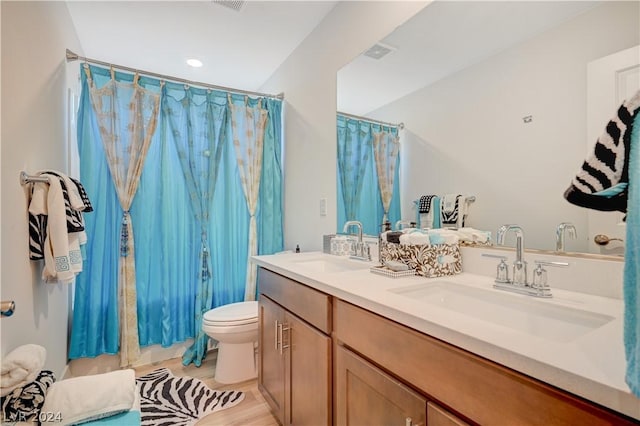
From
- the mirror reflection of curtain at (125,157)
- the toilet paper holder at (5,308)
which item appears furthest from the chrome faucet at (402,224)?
the mirror reflection of curtain at (125,157)

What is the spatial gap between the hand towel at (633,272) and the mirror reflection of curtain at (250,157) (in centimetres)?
244

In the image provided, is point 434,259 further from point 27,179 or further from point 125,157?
point 125,157

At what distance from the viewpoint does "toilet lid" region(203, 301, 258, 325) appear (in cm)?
200

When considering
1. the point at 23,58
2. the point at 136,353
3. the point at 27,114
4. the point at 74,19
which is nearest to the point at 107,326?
the point at 136,353

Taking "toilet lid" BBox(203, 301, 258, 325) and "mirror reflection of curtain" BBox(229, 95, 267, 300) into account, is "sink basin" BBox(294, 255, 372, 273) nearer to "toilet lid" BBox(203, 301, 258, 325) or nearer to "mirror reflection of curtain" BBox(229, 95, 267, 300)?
"toilet lid" BBox(203, 301, 258, 325)

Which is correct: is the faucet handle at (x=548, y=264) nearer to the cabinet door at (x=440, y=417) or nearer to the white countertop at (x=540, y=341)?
the white countertop at (x=540, y=341)

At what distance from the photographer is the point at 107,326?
216 cm

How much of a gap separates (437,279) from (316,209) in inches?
51.1

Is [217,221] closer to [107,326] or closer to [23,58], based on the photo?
[107,326]

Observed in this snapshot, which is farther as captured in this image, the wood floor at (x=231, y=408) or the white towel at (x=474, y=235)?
the wood floor at (x=231, y=408)

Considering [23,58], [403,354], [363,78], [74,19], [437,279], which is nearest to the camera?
[403,354]

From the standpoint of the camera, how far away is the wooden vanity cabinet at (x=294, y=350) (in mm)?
1169

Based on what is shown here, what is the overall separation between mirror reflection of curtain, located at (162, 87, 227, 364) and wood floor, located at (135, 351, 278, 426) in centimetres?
10

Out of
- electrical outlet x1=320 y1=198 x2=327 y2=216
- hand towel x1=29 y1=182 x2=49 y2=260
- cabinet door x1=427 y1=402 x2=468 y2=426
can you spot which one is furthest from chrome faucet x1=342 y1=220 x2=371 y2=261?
hand towel x1=29 y1=182 x2=49 y2=260
